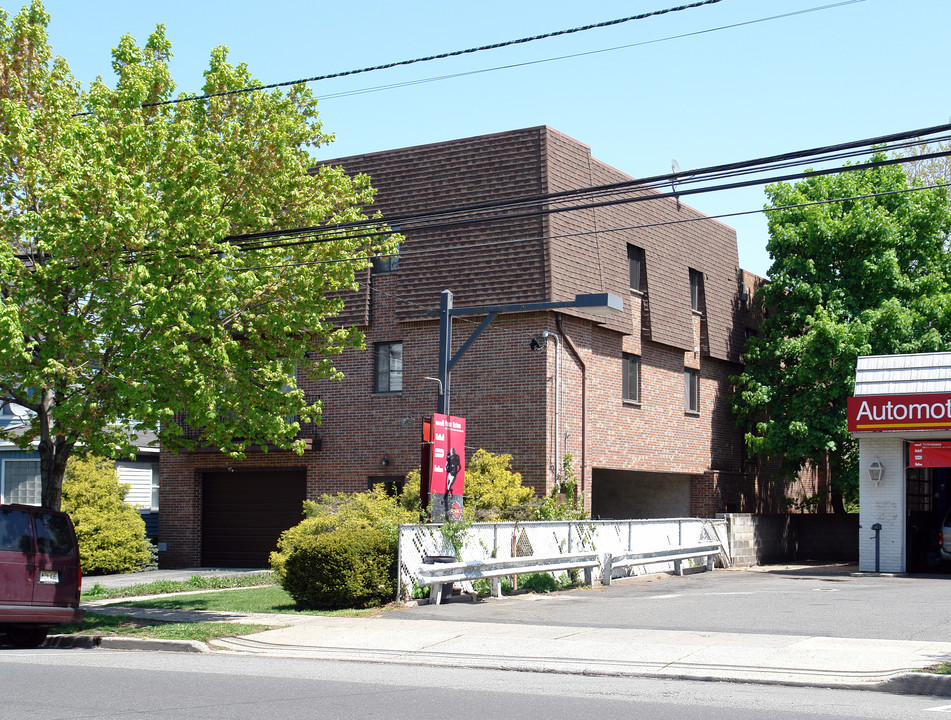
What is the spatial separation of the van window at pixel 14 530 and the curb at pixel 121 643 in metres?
1.61

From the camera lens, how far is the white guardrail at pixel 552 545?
18312 millimetres

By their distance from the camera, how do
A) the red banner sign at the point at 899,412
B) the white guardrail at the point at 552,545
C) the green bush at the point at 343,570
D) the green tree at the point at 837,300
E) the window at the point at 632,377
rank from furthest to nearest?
1. the green tree at the point at 837,300
2. the window at the point at 632,377
3. the red banner sign at the point at 899,412
4. the white guardrail at the point at 552,545
5. the green bush at the point at 343,570

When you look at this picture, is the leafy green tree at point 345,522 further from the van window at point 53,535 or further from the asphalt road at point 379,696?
the asphalt road at point 379,696

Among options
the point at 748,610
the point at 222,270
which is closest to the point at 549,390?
the point at 748,610

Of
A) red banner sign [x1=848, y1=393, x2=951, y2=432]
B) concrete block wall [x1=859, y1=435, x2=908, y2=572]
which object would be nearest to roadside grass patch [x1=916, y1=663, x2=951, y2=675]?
red banner sign [x1=848, y1=393, x2=951, y2=432]

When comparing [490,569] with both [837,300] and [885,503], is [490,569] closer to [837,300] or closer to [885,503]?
[885,503]

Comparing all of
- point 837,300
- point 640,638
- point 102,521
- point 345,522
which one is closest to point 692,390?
point 837,300

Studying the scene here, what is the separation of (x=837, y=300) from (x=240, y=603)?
2090 cm

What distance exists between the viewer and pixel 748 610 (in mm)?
17469

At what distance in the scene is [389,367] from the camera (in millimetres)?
29078

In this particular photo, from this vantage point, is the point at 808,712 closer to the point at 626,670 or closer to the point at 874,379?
the point at 626,670

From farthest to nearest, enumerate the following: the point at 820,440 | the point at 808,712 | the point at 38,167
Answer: the point at 820,440
the point at 38,167
the point at 808,712

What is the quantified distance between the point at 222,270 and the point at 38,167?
310 cm

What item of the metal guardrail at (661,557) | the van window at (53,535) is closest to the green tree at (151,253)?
the van window at (53,535)
